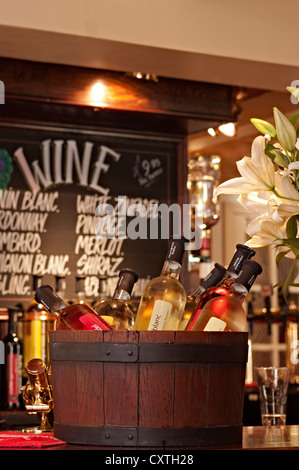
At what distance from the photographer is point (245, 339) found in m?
1.27

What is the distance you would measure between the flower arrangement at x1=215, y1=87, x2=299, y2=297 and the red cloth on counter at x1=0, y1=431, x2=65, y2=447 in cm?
A: 42

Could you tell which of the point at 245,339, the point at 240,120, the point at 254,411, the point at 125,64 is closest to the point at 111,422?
the point at 245,339

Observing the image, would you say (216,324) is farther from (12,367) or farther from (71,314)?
(12,367)

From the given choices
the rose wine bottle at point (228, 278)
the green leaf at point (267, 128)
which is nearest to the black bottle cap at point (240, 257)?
the rose wine bottle at point (228, 278)

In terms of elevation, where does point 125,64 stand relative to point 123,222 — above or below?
above

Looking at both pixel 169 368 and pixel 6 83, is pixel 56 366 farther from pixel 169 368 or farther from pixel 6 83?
pixel 6 83

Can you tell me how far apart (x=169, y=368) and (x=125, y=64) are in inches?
98.1

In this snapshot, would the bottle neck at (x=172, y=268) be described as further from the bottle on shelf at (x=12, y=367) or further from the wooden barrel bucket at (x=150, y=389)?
the bottle on shelf at (x=12, y=367)

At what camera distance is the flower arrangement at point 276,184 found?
4.04ft

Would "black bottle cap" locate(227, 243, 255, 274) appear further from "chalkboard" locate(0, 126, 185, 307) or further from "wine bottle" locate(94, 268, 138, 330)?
"chalkboard" locate(0, 126, 185, 307)

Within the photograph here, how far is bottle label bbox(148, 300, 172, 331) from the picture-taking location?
4.63ft
